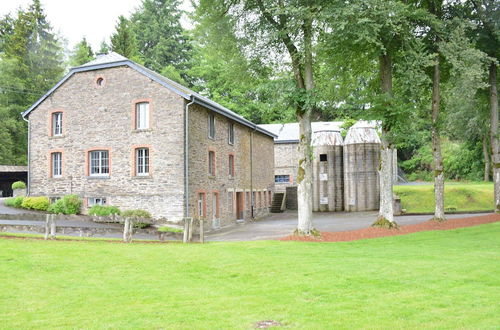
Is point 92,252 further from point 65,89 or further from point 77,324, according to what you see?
point 65,89

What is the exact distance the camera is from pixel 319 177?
128 ft

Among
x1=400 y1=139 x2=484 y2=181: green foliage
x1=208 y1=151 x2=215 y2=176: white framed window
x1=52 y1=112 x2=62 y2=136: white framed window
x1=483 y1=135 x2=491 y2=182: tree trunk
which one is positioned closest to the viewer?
x1=52 y1=112 x2=62 y2=136: white framed window

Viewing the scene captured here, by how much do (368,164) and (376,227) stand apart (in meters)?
16.4

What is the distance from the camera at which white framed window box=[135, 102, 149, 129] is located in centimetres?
2414

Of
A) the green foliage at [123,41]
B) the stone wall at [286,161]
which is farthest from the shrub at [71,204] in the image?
the green foliage at [123,41]

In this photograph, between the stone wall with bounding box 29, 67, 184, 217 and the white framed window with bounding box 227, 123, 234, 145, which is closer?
the stone wall with bounding box 29, 67, 184, 217

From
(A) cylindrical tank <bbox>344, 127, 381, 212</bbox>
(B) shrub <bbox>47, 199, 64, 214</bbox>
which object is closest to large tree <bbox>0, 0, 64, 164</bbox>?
(B) shrub <bbox>47, 199, 64, 214</bbox>

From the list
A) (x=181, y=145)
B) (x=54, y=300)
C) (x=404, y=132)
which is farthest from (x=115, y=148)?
(x=54, y=300)

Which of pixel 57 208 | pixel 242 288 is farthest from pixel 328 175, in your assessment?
pixel 242 288

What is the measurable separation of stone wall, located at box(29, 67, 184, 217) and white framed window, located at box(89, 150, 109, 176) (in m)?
0.35

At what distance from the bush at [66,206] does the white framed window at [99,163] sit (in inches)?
65.4

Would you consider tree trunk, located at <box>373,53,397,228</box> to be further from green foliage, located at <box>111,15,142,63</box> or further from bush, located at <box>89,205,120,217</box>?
green foliage, located at <box>111,15,142,63</box>

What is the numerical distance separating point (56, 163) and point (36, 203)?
2646 millimetres

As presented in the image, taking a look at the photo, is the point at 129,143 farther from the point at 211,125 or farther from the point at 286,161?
the point at 286,161
